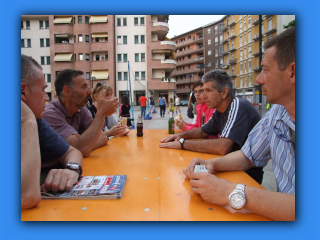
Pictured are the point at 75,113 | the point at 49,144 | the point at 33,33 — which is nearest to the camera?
the point at 33,33

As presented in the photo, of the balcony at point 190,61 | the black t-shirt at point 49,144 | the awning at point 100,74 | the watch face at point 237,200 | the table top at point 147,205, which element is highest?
the balcony at point 190,61

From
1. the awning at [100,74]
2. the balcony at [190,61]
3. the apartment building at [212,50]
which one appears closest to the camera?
the awning at [100,74]

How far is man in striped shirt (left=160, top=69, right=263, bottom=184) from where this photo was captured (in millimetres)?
1933

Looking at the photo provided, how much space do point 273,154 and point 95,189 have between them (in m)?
0.98

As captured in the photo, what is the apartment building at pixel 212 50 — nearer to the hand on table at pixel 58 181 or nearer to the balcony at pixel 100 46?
the balcony at pixel 100 46

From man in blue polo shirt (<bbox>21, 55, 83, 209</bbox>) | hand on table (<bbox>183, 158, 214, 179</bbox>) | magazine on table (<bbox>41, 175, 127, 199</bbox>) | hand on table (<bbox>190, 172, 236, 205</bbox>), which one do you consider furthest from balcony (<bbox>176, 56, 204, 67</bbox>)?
hand on table (<bbox>190, 172, 236, 205</bbox>)

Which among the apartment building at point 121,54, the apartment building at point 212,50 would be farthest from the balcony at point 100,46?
the apartment building at point 212,50

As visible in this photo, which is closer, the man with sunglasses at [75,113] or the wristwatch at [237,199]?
the wristwatch at [237,199]

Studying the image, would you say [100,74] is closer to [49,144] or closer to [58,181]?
[49,144]

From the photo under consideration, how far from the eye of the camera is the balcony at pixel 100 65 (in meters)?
28.8

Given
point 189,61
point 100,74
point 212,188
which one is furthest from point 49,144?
point 189,61

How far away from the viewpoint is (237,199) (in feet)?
2.81

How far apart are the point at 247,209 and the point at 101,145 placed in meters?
1.79
